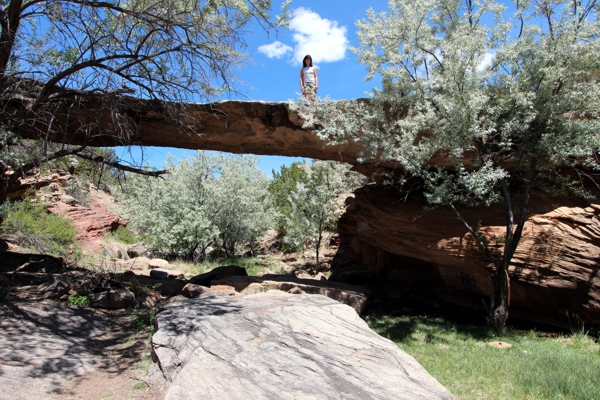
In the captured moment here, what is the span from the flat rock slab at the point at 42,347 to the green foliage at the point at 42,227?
333 cm

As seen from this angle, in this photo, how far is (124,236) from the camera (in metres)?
17.0

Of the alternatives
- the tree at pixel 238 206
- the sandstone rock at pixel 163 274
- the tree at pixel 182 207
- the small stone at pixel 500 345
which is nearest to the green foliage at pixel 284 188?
the tree at pixel 238 206

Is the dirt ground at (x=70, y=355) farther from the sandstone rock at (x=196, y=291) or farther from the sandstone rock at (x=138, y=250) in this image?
the sandstone rock at (x=138, y=250)

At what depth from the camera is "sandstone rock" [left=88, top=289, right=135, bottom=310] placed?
21.8 ft

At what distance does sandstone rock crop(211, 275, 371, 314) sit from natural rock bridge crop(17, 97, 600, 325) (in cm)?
174

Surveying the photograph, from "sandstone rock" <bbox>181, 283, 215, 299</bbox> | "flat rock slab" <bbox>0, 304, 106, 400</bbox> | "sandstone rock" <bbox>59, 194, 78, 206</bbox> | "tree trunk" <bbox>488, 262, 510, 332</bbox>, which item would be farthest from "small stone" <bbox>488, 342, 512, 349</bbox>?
"sandstone rock" <bbox>59, 194, 78, 206</bbox>

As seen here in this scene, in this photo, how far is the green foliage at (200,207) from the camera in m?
14.4

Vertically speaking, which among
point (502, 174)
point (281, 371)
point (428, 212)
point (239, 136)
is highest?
point (239, 136)

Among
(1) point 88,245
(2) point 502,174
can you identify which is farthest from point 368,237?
(1) point 88,245

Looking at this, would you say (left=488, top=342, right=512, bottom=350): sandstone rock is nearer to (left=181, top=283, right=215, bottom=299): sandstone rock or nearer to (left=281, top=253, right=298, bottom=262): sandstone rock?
(left=181, top=283, right=215, bottom=299): sandstone rock

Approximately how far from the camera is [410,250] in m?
9.02

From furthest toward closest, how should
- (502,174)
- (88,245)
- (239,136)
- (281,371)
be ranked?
(88,245)
(239,136)
(502,174)
(281,371)

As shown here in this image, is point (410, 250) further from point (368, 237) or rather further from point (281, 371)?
point (281, 371)

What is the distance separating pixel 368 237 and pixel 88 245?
9.92 m
